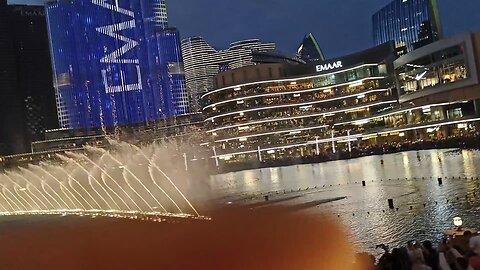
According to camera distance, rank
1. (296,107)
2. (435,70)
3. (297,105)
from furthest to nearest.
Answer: (296,107)
(297,105)
(435,70)

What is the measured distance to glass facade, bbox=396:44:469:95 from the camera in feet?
297

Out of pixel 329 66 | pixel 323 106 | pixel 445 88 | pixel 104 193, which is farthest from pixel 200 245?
pixel 329 66

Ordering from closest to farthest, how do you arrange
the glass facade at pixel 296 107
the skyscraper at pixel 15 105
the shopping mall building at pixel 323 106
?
the shopping mall building at pixel 323 106, the glass facade at pixel 296 107, the skyscraper at pixel 15 105

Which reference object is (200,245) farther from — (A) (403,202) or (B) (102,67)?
(B) (102,67)

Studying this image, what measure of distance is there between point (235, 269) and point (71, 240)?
16.6m

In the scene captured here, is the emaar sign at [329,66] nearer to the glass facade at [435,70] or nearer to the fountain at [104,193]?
the glass facade at [435,70]

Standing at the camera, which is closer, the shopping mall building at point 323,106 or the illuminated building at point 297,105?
the shopping mall building at point 323,106

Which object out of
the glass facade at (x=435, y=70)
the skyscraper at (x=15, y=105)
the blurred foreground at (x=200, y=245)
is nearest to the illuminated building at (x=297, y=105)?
the glass facade at (x=435, y=70)

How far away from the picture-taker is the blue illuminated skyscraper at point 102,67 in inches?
6383

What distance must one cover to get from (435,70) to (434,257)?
89582 mm

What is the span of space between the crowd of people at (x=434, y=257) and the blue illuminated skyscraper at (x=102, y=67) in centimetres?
15396

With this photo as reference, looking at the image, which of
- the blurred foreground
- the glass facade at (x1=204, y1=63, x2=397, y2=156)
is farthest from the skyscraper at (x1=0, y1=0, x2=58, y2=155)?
the blurred foreground

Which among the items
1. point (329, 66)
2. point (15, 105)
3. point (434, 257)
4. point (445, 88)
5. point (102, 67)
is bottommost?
point (434, 257)

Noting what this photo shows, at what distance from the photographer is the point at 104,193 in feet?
204
